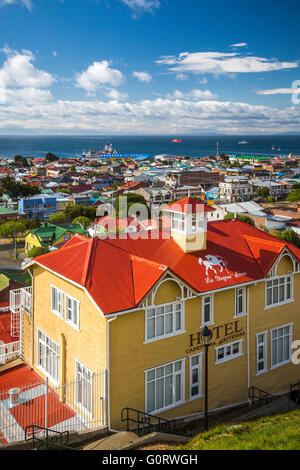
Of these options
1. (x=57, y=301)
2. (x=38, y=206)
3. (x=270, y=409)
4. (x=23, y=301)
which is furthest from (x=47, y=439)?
(x=38, y=206)

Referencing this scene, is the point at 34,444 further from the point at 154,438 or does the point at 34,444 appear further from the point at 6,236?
the point at 6,236

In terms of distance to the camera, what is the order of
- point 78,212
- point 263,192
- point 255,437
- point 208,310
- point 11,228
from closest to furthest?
point 255,437, point 208,310, point 11,228, point 78,212, point 263,192

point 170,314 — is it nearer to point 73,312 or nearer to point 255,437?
point 73,312

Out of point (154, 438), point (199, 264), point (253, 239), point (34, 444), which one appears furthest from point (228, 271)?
point (34, 444)

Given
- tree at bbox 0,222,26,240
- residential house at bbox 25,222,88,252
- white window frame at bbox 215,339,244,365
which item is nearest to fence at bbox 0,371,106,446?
white window frame at bbox 215,339,244,365

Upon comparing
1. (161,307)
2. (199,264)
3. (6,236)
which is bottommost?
(6,236)

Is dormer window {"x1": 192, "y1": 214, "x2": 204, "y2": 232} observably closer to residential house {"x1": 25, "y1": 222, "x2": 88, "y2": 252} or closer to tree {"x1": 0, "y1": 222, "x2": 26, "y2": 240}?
residential house {"x1": 25, "y1": 222, "x2": 88, "y2": 252}

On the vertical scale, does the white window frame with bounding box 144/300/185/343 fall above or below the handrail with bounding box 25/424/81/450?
above
